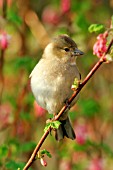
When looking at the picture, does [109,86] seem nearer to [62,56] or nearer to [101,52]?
[62,56]

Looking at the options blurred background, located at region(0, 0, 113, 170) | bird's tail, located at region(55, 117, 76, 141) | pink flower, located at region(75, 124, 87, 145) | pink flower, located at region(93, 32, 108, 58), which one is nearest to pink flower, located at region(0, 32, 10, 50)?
blurred background, located at region(0, 0, 113, 170)

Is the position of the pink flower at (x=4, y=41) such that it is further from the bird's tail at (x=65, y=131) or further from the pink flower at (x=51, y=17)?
the pink flower at (x=51, y=17)

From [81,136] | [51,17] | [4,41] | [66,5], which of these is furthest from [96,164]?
[51,17]

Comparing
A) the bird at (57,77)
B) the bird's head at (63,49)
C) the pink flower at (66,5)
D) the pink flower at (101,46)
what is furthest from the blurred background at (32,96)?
the pink flower at (101,46)

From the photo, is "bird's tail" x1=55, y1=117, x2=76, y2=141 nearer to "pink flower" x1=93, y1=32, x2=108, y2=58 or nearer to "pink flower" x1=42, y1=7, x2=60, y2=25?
"pink flower" x1=93, y1=32, x2=108, y2=58

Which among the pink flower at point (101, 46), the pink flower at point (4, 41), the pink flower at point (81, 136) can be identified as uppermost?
the pink flower at point (4, 41)

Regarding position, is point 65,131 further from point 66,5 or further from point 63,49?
point 66,5

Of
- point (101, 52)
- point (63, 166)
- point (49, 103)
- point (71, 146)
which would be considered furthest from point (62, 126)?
point (101, 52)

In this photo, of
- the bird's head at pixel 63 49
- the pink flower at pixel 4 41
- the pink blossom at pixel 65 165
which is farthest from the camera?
the pink blossom at pixel 65 165
